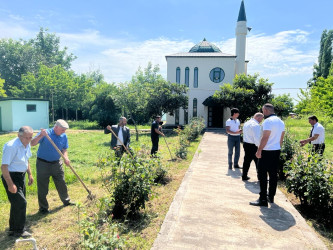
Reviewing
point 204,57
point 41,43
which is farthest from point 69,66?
point 204,57

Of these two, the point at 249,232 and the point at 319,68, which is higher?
the point at 319,68

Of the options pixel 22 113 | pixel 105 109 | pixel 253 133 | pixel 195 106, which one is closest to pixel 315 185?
pixel 253 133

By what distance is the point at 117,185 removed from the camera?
404cm

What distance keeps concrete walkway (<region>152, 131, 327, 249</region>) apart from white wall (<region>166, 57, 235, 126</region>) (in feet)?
57.9

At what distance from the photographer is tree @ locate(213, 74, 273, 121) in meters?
18.1

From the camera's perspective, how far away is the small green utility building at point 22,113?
2177cm

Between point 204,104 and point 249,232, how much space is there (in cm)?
1947

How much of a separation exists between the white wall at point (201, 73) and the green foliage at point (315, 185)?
18.5m

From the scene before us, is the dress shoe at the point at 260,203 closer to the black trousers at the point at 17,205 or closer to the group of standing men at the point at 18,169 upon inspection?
the group of standing men at the point at 18,169

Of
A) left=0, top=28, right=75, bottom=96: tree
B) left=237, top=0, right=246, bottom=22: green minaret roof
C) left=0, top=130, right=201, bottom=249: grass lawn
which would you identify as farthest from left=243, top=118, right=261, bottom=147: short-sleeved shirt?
left=0, top=28, right=75, bottom=96: tree

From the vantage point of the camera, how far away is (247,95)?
59.2 feet

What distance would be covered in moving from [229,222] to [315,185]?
5.18 feet

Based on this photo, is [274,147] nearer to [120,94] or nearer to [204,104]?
[120,94]

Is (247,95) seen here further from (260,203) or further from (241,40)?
(260,203)
